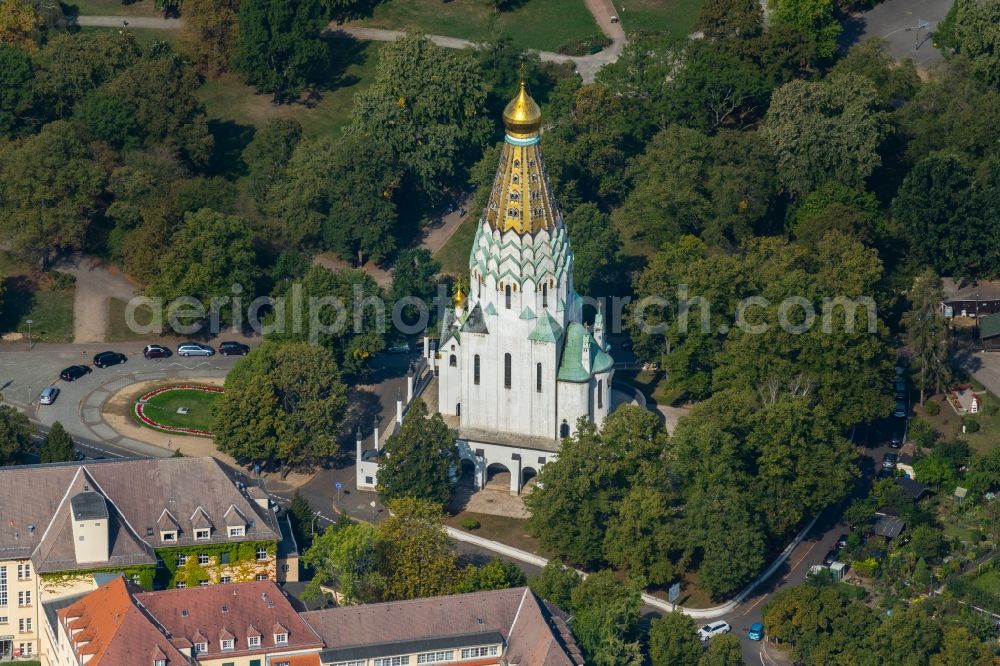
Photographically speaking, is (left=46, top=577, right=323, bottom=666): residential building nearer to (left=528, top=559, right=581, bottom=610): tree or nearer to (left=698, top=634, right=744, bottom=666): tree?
(left=528, top=559, right=581, bottom=610): tree

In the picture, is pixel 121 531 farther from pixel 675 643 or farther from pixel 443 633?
pixel 675 643

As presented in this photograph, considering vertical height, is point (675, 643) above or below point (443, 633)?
below

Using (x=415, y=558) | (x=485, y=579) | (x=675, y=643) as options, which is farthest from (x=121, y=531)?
(x=675, y=643)

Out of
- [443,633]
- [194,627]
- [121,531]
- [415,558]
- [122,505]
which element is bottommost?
[443,633]

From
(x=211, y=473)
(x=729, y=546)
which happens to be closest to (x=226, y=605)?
(x=211, y=473)

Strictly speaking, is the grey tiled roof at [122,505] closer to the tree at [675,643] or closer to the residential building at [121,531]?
the residential building at [121,531]

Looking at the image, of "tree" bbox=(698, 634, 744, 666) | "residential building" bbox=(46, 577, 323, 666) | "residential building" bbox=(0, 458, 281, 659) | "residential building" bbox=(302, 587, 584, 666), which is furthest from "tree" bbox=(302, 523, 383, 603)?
"tree" bbox=(698, 634, 744, 666)

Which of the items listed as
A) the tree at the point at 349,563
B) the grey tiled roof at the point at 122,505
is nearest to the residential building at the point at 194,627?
the grey tiled roof at the point at 122,505
